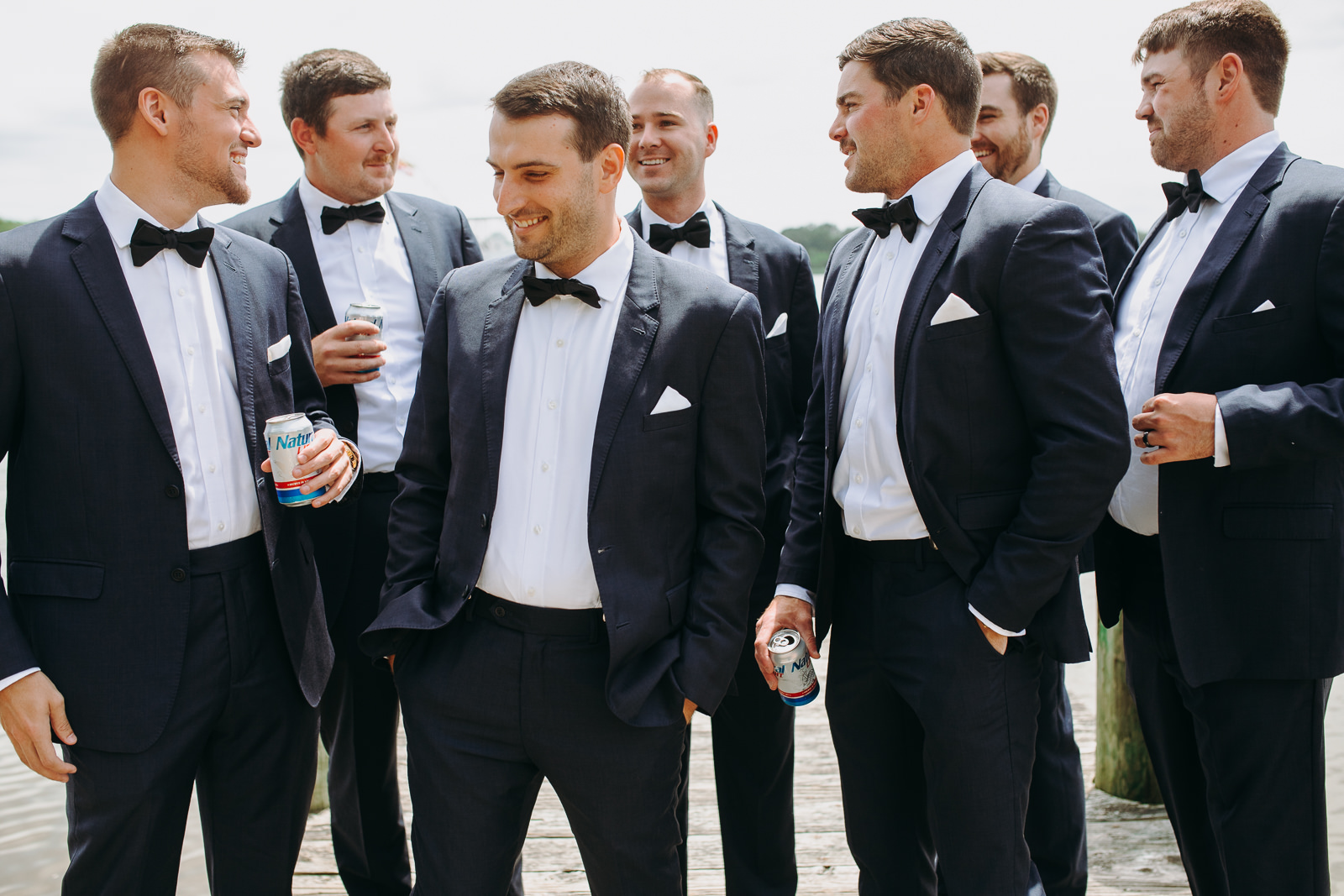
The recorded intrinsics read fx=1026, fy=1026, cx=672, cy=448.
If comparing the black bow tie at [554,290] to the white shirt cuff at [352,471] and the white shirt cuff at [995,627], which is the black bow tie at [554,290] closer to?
the white shirt cuff at [352,471]

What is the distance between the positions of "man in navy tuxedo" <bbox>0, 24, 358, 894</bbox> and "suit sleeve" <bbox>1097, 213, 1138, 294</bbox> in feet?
7.87

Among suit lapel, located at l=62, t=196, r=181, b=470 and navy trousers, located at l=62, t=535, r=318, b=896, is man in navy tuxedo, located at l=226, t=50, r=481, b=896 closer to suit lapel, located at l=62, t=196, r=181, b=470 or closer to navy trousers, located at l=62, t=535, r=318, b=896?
navy trousers, located at l=62, t=535, r=318, b=896

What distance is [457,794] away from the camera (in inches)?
84.4

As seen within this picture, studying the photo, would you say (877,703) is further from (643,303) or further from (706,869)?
(706,869)

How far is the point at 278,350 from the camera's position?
246cm

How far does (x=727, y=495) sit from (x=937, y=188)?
2.76 feet

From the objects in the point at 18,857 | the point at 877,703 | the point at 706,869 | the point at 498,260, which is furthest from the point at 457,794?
the point at 18,857

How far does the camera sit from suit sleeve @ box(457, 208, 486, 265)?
348 cm

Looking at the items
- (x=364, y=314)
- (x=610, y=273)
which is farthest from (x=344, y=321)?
(x=610, y=273)

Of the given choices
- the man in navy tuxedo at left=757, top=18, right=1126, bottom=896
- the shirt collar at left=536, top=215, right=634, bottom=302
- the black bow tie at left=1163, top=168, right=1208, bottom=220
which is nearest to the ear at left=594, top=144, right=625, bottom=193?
the shirt collar at left=536, top=215, right=634, bottom=302

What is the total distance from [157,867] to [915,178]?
2.26 metres

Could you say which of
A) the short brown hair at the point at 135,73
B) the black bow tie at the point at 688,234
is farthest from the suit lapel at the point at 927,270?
the short brown hair at the point at 135,73

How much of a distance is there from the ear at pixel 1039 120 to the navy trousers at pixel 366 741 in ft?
8.75

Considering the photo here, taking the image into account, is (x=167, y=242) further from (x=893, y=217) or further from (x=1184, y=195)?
(x=1184, y=195)
